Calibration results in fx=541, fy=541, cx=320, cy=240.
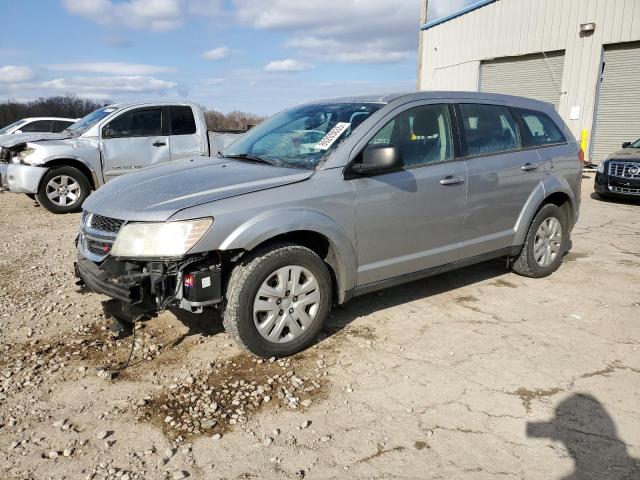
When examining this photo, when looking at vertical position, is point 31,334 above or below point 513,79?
below

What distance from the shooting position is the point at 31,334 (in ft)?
13.6

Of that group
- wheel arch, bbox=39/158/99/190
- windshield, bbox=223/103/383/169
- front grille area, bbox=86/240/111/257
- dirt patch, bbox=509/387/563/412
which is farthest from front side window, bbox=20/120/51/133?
dirt patch, bbox=509/387/563/412

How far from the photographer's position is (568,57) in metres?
15.9

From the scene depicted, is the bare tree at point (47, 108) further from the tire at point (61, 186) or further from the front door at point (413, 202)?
the front door at point (413, 202)

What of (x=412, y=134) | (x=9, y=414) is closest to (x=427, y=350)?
(x=412, y=134)

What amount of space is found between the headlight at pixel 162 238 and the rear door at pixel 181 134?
21.3ft

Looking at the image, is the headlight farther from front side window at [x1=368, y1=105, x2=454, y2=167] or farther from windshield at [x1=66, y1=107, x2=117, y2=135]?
windshield at [x1=66, y1=107, x2=117, y2=135]

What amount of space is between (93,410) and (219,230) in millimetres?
1270

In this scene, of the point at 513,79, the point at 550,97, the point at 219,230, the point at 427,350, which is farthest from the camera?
the point at 513,79

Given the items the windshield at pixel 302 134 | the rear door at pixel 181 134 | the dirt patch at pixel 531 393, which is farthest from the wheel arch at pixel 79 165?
the dirt patch at pixel 531 393

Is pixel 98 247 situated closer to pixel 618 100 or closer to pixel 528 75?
pixel 618 100

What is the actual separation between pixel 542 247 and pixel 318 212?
9.63ft

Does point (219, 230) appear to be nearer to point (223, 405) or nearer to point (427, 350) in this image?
point (223, 405)

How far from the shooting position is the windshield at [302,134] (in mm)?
4058
